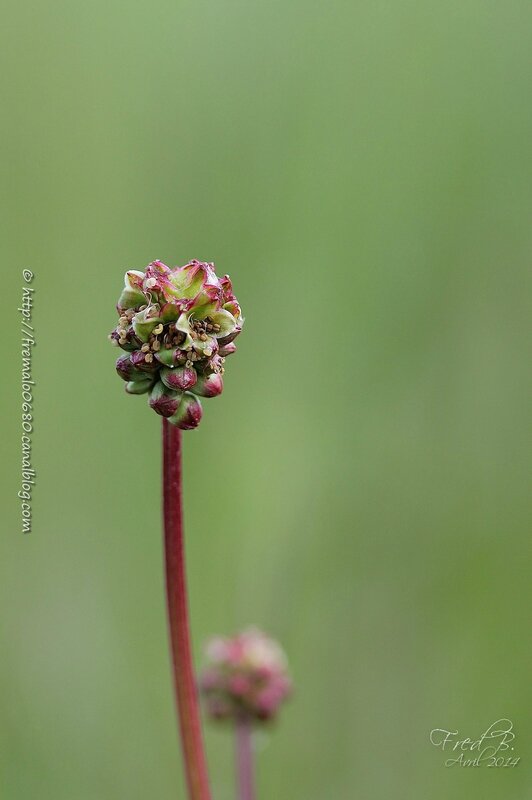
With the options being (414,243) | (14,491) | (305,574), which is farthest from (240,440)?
(414,243)

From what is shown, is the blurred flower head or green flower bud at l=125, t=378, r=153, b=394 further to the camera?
the blurred flower head

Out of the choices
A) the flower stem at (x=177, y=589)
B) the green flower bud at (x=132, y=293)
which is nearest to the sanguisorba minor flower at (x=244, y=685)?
the flower stem at (x=177, y=589)

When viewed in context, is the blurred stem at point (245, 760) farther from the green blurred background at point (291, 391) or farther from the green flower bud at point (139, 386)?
the green flower bud at point (139, 386)

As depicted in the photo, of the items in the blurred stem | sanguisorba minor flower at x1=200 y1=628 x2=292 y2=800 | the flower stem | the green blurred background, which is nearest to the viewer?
the flower stem

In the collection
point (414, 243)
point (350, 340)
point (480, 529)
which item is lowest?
point (480, 529)

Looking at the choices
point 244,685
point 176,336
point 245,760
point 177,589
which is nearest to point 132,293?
point 176,336

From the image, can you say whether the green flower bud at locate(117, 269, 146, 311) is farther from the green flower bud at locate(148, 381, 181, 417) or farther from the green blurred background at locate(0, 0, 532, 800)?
the green blurred background at locate(0, 0, 532, 800)

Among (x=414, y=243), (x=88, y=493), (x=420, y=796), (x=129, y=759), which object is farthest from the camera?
(x=414, y=243)

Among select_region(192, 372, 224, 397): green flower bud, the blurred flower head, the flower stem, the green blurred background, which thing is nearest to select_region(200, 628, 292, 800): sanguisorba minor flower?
the blurred flower head

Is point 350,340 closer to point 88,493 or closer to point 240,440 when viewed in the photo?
point 240,440
